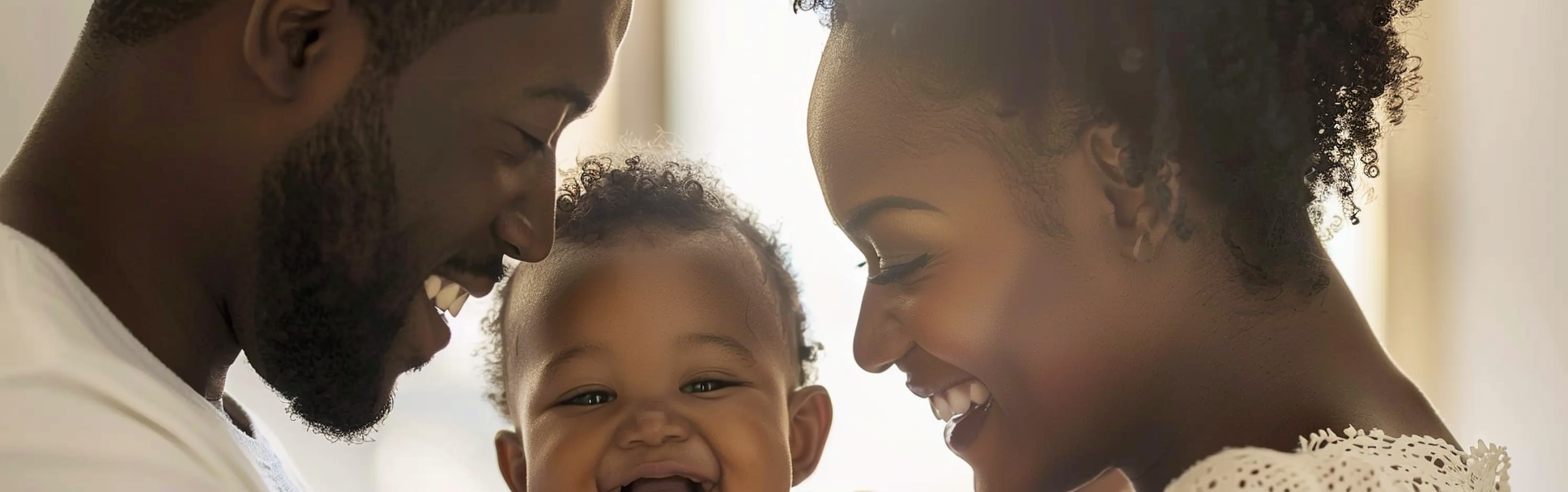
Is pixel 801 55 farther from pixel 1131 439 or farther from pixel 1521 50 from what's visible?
pixel 1131 439

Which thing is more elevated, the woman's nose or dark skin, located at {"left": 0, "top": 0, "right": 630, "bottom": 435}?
dark skin, located at {"left": 0, "top": 0, "right": 630, "bottom": 435}

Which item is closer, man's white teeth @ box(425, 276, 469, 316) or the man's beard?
the man's beard

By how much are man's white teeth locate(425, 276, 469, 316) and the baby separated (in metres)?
0.33

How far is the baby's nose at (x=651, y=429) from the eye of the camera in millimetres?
1653

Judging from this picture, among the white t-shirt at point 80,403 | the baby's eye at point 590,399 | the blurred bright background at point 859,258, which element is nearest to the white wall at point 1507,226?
the blurred bright background at point 859,258

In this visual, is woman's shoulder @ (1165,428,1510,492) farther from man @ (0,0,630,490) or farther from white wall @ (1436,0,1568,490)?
white wall @ (1436,0,1568,490)

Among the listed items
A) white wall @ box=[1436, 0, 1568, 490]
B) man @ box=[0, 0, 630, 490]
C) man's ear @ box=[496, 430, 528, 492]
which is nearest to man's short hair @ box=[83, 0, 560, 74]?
man @ box=[0, 0, 630, 490]

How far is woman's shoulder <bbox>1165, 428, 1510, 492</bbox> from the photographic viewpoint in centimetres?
100

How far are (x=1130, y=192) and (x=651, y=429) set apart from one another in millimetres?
755

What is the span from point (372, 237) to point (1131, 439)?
0.70 m

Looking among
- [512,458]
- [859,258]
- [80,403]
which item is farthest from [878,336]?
[859,258]

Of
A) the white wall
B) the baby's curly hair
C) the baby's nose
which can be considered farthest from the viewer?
the white wall

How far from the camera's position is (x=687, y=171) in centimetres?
202

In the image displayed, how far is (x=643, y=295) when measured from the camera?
1736 mm
